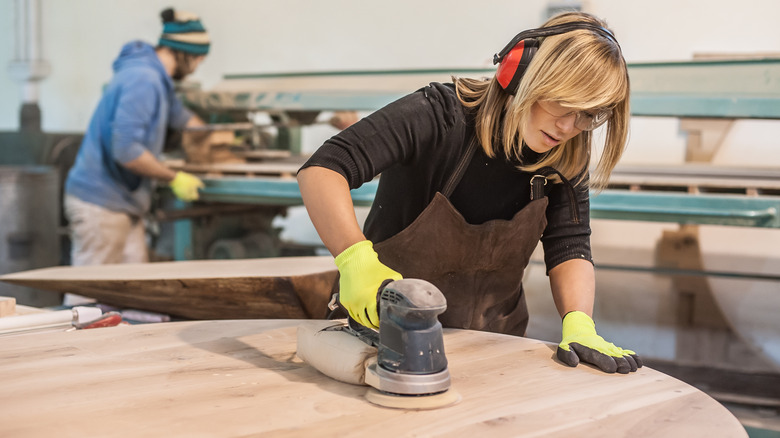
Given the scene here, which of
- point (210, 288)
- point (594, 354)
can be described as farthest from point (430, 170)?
point (210, 288)

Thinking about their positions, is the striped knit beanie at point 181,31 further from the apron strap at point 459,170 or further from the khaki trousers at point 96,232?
the apron strap at point 459,170

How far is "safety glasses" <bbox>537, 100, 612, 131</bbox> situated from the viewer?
1.44m

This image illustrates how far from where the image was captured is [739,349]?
4.41 meters

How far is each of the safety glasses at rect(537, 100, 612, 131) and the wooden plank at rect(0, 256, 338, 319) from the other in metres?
0.86

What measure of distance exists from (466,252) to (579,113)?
0.41 metres

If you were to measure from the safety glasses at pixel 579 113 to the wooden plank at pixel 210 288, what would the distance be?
33.9 inches

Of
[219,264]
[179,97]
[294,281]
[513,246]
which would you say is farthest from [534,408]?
[179,97]

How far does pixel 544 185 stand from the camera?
1682 mm

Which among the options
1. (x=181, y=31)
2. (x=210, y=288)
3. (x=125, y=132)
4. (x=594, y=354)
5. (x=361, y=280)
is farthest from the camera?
(x=181, y=31)

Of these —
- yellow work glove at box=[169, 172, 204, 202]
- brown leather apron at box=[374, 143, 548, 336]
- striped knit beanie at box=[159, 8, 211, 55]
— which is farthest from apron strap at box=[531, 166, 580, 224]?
striped knit beanie at box=[159, 8, 211, 55]

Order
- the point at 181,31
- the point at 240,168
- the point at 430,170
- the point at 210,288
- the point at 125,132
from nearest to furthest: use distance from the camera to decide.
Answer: the point at 430,170, the point at 210,288, the point at 125,132, the point at 181,31, the point at 240,168

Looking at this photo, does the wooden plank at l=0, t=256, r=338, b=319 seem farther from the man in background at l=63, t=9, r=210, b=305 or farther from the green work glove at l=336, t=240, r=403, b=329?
the man in background at l=63, t=9, r=210, b=305

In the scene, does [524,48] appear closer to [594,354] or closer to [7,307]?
[594,354]

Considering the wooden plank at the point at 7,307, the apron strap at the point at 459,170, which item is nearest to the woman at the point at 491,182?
the apron strap at the point at 459,170
